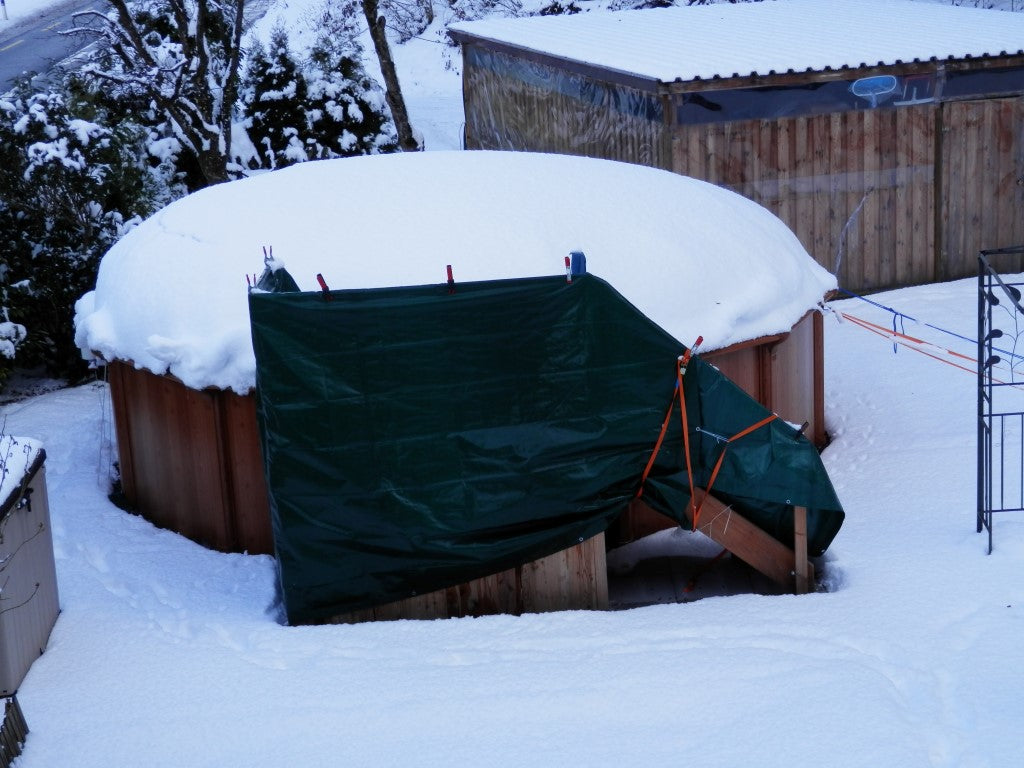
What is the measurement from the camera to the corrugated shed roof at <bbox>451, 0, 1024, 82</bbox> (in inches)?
496

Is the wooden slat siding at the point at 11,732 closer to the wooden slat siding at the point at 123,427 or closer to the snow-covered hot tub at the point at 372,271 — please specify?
the snow-covered hot tub at the point at 372,271

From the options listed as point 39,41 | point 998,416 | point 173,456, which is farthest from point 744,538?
point 39,41

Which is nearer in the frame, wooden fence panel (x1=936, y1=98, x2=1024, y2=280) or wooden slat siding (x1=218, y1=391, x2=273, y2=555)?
wooden slat siding (x1=218, y1=391, x2=273, y2=555)

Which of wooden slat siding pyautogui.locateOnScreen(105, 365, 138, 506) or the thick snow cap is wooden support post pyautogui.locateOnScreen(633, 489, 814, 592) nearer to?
the thick snow cap

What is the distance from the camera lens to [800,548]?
6855 millimetres

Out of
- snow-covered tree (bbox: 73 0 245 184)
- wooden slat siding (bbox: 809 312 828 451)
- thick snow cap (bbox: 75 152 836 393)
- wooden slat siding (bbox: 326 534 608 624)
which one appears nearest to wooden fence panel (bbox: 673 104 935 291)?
thick snow cap (bbox: 75 152 836 393)

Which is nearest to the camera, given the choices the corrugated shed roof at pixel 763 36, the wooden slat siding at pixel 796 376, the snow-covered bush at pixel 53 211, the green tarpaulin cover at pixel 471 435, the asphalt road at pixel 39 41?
the green tarpaulin cover at pixel 471 435

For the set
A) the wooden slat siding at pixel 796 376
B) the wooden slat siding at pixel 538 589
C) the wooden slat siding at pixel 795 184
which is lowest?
the wooden slat siding at pixel 538 589

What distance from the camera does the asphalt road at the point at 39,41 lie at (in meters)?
23.8

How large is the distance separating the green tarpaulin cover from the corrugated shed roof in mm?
5949

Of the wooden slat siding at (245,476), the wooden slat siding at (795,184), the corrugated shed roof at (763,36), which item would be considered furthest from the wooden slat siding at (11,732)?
the wooden slat siding at (795,184)

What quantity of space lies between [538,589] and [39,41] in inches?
982

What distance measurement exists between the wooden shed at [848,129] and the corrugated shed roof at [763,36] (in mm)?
40

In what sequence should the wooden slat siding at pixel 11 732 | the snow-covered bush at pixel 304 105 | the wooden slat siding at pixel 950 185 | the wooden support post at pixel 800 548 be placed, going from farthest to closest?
the snow-covered bush at pixel 304 105 < the wooden slat siding at pixel 950 185 < the wooden support post at pixel 800 548 < the wooden slat siding at pixel 11 732
